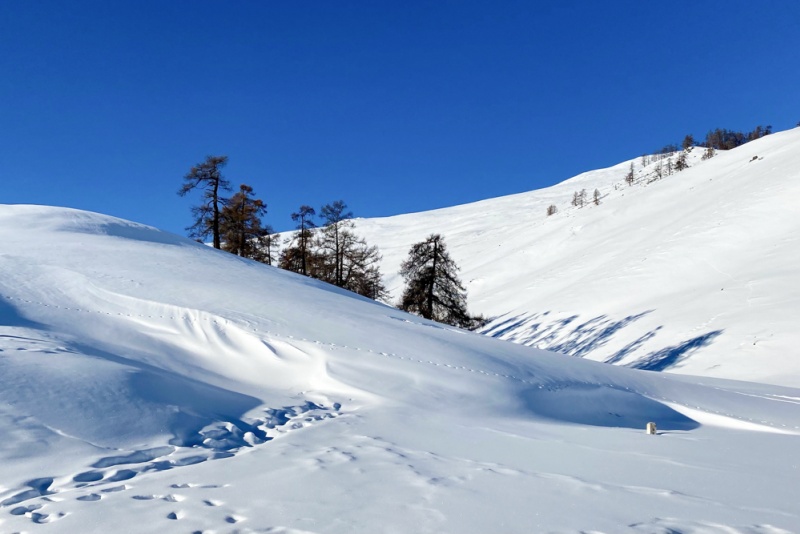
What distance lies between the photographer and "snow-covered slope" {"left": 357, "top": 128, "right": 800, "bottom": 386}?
14.6m

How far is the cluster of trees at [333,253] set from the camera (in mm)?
21250

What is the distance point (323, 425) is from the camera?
507cm

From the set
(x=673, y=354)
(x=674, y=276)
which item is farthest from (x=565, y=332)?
(x=673, y=354)

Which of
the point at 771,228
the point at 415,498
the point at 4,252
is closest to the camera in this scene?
the point at 415,498

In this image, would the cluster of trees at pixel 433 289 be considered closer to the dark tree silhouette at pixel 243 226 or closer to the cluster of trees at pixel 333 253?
the cluster of trees at pixel 333 253

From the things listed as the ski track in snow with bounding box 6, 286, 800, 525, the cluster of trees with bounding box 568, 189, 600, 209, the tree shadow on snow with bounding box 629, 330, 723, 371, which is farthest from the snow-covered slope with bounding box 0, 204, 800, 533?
the cluster of trees with bounding box 568, 189, 600, 209

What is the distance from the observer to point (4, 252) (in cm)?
926

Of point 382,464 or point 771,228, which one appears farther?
point 771,228

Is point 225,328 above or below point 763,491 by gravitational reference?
above

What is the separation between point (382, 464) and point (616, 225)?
34.8 metres

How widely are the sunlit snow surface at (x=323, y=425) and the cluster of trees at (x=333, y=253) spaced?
1188 centimetres

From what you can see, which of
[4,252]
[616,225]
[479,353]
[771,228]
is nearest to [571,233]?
[616,225]

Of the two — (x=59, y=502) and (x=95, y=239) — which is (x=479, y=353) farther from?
(x=95, y=239)

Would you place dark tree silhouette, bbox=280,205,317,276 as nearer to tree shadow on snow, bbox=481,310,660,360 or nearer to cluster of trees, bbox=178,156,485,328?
cluster of trees, bbox=178,156,485,328
